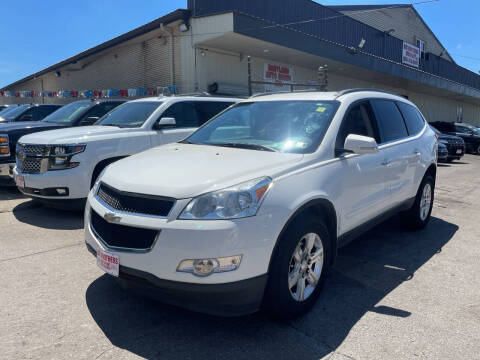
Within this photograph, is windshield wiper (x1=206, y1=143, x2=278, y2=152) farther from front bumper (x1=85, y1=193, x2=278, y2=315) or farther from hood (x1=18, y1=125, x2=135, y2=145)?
hood (x1=18, y1=125, x2=135, y2=145)

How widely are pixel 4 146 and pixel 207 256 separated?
600 cm

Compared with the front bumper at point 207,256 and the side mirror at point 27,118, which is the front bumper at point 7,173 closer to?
the side mirror at point 27,118

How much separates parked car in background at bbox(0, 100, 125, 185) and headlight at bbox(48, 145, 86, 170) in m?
1.51

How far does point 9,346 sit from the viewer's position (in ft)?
8.50

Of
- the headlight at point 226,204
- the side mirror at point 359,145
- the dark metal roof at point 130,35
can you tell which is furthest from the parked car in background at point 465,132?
the headlight at point 226,204

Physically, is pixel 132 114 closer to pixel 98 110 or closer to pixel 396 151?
pixel 98 110

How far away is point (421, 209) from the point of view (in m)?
5.42

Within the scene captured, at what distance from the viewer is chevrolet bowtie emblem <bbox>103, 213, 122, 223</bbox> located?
8.90ft

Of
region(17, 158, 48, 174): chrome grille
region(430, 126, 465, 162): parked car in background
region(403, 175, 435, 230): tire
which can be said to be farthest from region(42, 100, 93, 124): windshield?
region(430, 126, 465, 162): parked car in background

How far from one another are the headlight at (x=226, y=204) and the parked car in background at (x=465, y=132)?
2035 centimetres

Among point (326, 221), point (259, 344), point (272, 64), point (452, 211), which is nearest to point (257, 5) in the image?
point (272, 64)

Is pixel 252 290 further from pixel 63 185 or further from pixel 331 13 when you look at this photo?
pixel 331 13

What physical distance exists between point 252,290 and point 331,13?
59.0 feet

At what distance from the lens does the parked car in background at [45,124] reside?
6.71 metres
